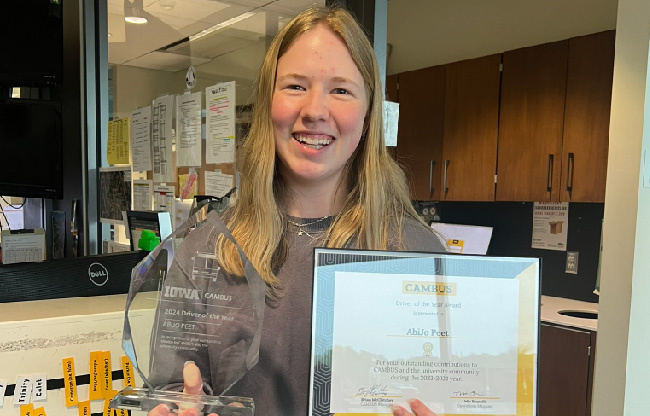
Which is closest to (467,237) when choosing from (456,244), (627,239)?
(456,244)

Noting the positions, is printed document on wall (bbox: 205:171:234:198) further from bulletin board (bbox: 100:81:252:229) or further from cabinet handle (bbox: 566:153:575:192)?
cabinet handle (bbox: 566:153:575:192)

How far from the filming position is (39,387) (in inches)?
37.7

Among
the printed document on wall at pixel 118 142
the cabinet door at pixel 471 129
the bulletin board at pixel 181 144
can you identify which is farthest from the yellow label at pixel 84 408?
the cabinet door at pixel 471 129

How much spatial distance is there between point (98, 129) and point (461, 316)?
2276 mm

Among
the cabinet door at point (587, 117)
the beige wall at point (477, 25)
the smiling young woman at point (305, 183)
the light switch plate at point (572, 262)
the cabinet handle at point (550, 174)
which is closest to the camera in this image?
the smiling young woman at point (305, 183)

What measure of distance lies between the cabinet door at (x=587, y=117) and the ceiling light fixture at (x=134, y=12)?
2498 mm

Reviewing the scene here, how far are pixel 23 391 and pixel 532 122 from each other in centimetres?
296

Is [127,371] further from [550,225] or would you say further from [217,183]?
[550,225]

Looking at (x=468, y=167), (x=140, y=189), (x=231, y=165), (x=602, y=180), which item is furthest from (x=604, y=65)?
(x=140, y=189)

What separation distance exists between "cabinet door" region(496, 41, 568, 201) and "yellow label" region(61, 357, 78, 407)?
A: 275 cm

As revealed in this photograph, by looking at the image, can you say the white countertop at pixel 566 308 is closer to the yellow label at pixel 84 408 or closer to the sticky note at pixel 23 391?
the yellow label at pixel 84 408

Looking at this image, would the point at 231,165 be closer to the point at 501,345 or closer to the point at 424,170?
the point at 501,345

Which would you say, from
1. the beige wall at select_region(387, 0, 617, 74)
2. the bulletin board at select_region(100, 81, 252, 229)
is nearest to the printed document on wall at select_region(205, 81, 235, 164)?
the bulletin board at select_region(100, 81, 252, 229)

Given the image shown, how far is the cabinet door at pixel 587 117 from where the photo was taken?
2777mm
